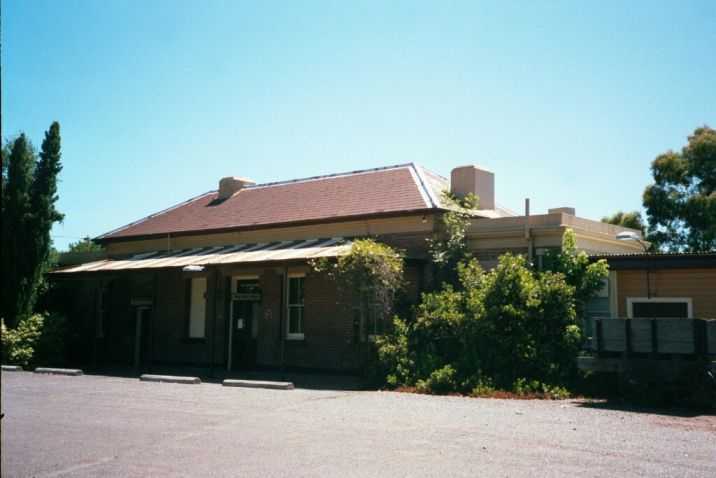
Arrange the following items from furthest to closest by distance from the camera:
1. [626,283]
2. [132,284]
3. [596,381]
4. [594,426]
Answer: [132,284]
[626,283]
[596,381]
[594,426]

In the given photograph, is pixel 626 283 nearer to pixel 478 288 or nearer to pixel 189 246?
pixel 478 288

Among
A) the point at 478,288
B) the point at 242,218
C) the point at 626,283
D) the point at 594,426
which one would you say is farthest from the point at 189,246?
the point at 594,426

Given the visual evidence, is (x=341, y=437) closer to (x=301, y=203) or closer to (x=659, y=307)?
(x=659, y=307)

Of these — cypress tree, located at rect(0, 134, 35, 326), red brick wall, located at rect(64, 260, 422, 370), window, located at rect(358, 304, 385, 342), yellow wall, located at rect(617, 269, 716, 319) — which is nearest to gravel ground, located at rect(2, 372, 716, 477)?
yellow wall, located at rect(617, 269, 716, 319)

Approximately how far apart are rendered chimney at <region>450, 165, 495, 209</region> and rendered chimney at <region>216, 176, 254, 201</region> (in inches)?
386

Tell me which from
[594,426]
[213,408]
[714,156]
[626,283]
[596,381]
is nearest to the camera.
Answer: [594,426]

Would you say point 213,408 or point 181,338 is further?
point 181,338

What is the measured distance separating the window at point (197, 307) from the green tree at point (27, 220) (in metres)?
5.33

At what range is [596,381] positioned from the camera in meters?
13.8

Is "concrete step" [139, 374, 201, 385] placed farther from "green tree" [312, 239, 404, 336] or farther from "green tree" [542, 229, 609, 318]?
"green tree" [542, 229, 609, 318]

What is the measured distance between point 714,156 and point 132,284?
90.2 ft

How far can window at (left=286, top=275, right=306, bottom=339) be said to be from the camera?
Result: 789 inches

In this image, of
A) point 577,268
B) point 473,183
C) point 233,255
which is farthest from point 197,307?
point 577,268

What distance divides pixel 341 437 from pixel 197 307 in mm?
14996
